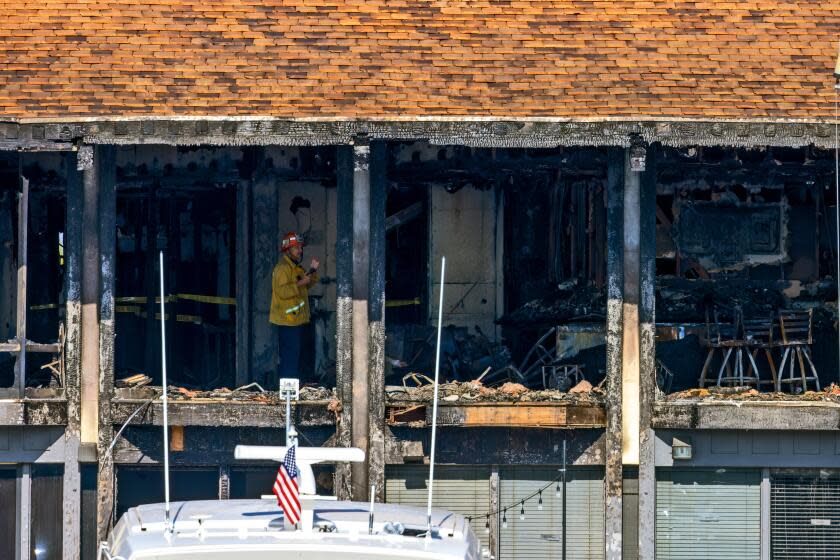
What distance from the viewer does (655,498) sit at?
17531mm

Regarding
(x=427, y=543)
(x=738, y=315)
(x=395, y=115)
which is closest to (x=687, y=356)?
(x=738, y=315)

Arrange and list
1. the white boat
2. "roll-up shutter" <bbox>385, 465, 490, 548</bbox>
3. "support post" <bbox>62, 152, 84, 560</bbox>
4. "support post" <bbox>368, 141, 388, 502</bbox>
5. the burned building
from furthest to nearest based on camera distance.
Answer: "roll-up shutter" <bbox>385, 465, 490, 548</bbox>
"support post" <bbox>62, 152, 84, 560</bbox>
"support post" <bbox>368, 141, 388, 502</bbox>
the burned building
the white boat

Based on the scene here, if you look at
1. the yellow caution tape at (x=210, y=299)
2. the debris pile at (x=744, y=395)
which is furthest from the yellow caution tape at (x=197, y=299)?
the debris pile at (x=744, y=395)

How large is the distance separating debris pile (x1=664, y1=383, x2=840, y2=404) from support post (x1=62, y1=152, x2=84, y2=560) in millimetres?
5904

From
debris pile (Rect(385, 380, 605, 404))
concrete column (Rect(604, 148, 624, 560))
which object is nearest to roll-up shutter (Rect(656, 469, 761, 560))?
concrete column (Rect(604, 148, 624, 560))

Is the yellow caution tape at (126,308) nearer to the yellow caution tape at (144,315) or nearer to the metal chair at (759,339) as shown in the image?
the yellow caution tape at (144,315)

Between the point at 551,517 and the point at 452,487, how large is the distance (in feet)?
3.52

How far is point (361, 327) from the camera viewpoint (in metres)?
17.3

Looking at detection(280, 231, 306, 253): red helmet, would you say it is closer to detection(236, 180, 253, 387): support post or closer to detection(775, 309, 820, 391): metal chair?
detection(236, 180, 253, 387): support post

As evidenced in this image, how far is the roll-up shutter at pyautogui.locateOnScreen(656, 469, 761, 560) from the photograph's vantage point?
1753cm

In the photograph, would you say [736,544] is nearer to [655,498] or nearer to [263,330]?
[655,498]

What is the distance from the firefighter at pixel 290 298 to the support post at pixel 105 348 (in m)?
1.69

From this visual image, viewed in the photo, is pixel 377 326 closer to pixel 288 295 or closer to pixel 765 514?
pixel 288 295

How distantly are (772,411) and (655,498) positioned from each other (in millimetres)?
1475
